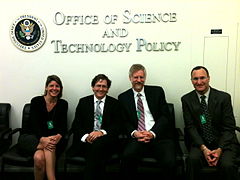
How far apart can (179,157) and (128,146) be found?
57 centimetres

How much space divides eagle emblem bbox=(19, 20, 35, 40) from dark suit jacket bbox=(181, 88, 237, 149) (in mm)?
2282

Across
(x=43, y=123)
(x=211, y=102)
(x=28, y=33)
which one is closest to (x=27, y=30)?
(x=28, y=33)

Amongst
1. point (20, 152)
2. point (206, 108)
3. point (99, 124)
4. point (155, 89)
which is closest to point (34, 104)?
point (20, 152)

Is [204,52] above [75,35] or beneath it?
beneath

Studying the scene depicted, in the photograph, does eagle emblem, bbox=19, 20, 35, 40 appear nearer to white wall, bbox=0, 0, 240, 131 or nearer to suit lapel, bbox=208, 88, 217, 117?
white wall, bbox=0, 0, 240, 131

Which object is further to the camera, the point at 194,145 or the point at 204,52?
the point at 204,52

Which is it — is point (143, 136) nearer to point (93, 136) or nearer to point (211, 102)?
point (93, 136)

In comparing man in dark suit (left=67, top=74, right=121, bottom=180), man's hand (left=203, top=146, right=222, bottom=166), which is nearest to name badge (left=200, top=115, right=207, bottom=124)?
man's hand (left=203, top=146, right=222, bottom=166)

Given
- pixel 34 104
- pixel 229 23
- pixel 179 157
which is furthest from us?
pixel 229 23

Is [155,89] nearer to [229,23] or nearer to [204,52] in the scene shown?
[204,52]

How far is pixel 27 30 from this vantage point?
11.8ft

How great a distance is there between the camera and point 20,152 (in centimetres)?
297

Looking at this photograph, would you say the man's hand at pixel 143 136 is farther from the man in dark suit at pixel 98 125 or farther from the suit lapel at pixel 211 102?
the suit lapel at pixel 211 102

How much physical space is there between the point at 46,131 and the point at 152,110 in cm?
132
